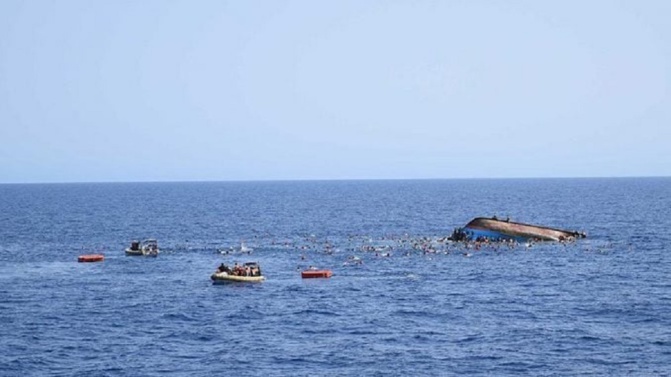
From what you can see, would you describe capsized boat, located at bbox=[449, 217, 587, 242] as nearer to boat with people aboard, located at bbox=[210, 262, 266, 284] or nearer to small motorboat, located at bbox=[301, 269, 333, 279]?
small motorboat, located at bbox=[301, 269, 333, 279]

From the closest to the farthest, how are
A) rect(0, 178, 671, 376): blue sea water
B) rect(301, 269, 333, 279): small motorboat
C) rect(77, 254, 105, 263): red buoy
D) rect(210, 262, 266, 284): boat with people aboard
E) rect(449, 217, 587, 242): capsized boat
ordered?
rect(0, 178, 671, 376): blue sea water, rect(210, 262, 266, 284): boat with people aboard, rect(301, 269, 333, 279): small motorboat, rect(77, 254, 105, 263): red buoy, rect(449, 217, 587, 242): capsized boat

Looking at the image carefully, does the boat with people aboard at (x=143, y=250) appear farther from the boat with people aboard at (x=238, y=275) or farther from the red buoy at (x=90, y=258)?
the boat with people aboard at (x=238, y=275)

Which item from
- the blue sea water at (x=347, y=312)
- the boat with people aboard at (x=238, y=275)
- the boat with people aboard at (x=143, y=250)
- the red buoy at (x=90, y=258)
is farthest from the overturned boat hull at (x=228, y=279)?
the boat with people aboard at (x=143, y=250)

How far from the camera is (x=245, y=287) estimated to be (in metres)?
100

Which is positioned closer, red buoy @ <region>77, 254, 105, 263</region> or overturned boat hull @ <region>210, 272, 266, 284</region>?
overturned boat hull @ <region>210, 272, 266, 284</region>

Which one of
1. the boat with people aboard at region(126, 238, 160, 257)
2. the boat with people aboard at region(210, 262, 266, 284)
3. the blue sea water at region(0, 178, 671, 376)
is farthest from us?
the boat with people aboard at region(126, 238, 160, 257)

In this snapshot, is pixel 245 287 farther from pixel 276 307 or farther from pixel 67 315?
pixel 67 315

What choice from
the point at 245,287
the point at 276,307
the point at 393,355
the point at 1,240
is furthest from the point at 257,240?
the point at 393,355

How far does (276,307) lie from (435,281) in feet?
77.8

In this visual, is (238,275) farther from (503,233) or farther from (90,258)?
(503,233)

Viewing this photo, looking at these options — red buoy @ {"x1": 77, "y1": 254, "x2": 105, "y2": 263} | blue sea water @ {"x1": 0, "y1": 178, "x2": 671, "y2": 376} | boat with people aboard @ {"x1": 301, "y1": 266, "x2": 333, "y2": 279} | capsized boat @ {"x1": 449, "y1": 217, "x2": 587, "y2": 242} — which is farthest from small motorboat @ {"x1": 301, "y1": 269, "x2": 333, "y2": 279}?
capsized boat @ {"x1": 449, "y1": 217, "x2": 587, "y2": 242}

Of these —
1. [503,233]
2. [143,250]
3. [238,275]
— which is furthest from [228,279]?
[503,233]

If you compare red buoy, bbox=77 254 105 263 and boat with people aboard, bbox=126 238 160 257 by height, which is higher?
boat with people aboard, bbox=126 238 160 257

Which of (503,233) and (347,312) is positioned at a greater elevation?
(503,233)
